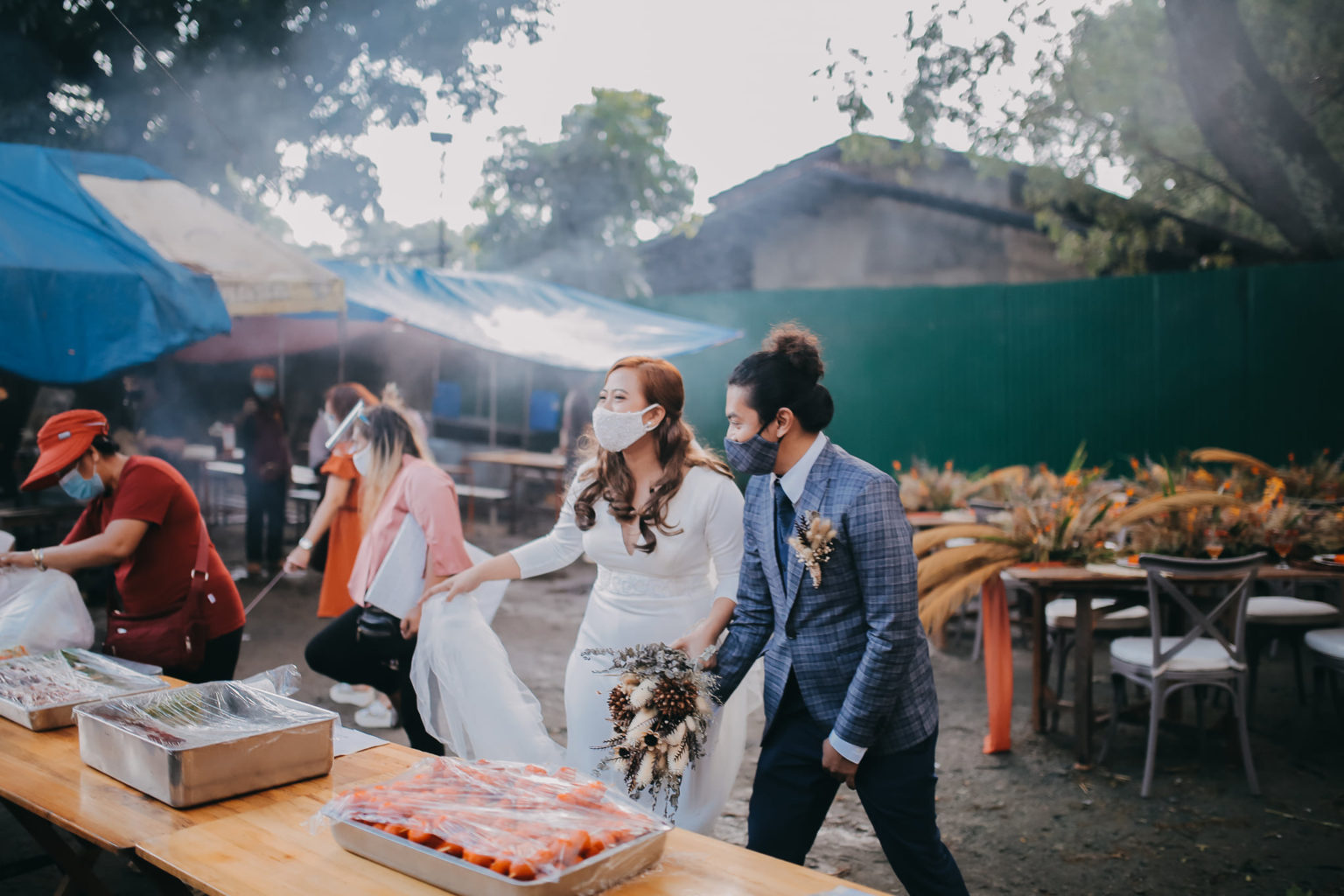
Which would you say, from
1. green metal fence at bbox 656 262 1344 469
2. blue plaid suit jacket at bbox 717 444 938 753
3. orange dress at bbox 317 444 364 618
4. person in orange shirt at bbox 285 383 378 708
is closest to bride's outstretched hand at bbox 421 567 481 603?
blue plaid suit jacket at bbox 717 444 938 753

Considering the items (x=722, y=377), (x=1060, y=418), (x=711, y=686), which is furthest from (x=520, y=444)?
(x=711, y=686)

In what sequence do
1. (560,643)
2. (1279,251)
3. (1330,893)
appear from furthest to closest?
(1279,251) → (560,643) → (1330,893)

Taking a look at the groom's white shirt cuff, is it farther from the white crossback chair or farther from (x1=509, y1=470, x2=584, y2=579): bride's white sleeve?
the white crossback chair

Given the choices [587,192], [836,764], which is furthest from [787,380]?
[587,192]

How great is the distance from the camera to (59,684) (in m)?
3.09

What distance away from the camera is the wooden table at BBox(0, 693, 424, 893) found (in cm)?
223

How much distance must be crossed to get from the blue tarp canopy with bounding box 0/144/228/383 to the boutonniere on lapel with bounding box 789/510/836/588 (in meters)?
6.06

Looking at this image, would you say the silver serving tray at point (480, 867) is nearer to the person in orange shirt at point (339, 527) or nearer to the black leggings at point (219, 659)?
the black leggings at point (219, 659)

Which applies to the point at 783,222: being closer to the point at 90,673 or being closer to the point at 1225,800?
the point at 1225,800

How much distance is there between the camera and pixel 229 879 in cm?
195

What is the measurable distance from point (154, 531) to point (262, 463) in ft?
19.0

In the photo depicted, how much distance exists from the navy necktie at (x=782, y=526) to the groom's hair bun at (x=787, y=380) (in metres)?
0.20

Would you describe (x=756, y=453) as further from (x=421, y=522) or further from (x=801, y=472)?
(x=421, y=522)

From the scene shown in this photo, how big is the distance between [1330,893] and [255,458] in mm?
8587
